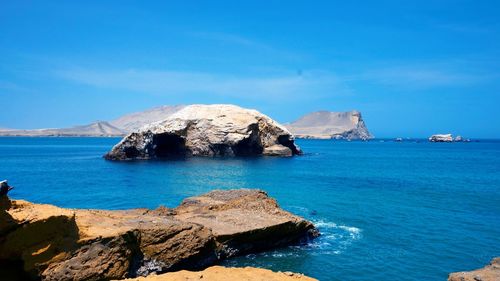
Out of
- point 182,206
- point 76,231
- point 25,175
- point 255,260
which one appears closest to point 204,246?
point 255,260

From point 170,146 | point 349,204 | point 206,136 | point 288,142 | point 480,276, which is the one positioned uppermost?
point 206,136

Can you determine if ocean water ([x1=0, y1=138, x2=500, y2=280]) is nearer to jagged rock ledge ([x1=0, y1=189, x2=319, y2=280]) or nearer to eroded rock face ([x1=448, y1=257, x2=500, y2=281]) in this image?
jagged rock ledge ([x1=0, y1=189, x2=319, y2=280])

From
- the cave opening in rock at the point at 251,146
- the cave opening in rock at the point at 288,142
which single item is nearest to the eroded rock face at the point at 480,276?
the cave opening in rock at the point at 251,146

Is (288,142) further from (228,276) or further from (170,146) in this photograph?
(228,276)

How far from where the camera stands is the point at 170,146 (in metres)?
94.8

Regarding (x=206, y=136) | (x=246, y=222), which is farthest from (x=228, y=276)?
(x=206, y=136)

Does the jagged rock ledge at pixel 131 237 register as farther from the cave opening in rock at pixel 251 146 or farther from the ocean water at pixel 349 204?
the cave opening in rock at pixel 251 146

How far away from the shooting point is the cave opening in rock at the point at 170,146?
298 feet

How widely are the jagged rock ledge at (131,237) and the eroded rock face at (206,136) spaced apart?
61.9m

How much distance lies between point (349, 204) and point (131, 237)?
23.9 m

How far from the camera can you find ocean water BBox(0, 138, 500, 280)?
65.5 ft

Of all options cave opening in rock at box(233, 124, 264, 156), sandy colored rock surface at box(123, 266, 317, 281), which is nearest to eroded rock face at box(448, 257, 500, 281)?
sandy colored rock surface at box(123, 266, 317, 281)

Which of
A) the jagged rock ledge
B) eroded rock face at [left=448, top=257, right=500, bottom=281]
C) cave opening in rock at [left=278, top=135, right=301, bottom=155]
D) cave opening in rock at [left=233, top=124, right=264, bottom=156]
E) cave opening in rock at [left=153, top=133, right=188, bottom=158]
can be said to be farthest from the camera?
cave opening in rock at [left=278, top=135, right=301, bottom=155]

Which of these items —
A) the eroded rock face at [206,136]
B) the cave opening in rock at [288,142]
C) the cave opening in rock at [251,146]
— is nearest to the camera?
the eroded rock face at [206,136]
